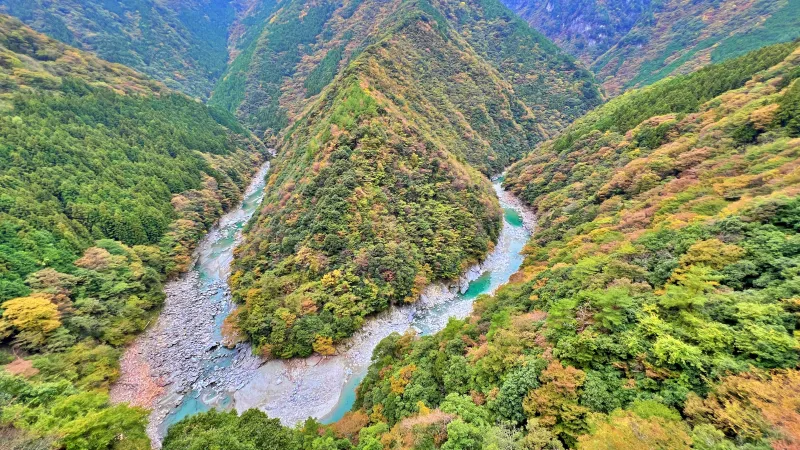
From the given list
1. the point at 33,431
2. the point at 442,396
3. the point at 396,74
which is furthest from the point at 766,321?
the point at 396,74

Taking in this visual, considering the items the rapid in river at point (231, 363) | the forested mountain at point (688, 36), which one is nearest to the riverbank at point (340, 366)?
the rapid in river at point (231, 363)

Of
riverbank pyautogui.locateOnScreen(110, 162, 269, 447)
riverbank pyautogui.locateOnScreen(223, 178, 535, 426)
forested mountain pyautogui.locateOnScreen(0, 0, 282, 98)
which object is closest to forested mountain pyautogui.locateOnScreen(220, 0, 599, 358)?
riverbank pyautogui.locateOnScreen(223, 178, 535, 426)

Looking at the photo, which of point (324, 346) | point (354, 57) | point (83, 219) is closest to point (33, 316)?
point (83, 219)

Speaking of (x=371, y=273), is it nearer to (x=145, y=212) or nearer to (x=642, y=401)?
(x=642, y=401)

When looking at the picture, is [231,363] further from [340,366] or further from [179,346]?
[340,366]

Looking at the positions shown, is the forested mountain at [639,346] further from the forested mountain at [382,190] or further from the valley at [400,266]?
the forested mountain at [382,190]

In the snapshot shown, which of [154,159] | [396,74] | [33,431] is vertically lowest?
[33,431]
